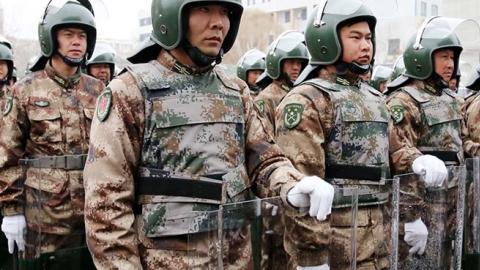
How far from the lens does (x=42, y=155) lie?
480 centimetres

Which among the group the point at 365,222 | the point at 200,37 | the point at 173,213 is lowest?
the point at 365,222

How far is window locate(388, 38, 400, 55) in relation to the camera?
87.5ft

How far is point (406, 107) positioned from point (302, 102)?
1.71m

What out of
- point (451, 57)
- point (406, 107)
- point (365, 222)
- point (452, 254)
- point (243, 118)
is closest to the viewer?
point (243, 118)

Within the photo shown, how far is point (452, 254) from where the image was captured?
418 cm

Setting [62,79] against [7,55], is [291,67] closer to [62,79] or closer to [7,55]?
[7,55]

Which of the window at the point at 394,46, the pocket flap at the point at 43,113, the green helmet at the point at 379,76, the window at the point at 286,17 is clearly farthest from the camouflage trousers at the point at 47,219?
the window at the point at 286,17

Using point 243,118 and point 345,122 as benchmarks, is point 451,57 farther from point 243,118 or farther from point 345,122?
point 243,118

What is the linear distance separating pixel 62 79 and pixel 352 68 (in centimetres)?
224

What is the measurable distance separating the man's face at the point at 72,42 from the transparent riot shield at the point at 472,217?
2906 mm

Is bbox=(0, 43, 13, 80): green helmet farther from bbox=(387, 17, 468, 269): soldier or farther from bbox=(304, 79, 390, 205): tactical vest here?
bbox=(304, 79, 390, 205): tactical vest

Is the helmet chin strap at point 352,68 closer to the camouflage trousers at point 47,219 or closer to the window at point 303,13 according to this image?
the camouflage trousers at point 47,219

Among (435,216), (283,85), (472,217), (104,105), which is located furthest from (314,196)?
(283,85)

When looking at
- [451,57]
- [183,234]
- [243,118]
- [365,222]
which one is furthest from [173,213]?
[451,57]
